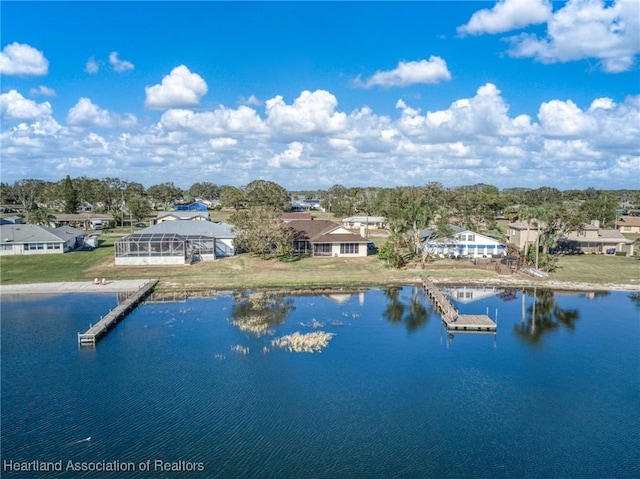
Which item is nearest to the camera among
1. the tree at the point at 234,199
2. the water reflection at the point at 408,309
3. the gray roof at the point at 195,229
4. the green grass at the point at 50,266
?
the water reflection at the point at 408,309

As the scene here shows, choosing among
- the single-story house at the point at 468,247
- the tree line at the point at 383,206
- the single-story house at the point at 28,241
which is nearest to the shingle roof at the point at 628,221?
the tree line at the point at 383,206

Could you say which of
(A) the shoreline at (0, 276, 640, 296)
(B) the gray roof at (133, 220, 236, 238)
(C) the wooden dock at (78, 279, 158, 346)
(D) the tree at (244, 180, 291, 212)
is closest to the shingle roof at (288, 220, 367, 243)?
(B) the gray roof at (133, 220, 236, 238)

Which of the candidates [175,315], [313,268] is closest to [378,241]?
[313,268]

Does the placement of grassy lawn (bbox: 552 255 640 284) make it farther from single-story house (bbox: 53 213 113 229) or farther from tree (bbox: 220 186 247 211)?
tree (bbox: 220 186 247 211)

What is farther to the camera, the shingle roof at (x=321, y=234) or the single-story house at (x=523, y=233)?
the single-story house at (x=523, y=233)

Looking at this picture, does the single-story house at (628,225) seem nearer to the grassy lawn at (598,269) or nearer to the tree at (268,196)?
the grassy lawn at (598,269)

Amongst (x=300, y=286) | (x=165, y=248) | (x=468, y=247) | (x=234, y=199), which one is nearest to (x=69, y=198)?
(x=234, y=199)

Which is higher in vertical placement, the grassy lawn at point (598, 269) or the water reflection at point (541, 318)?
the grassy lawn at point (598, 269)
